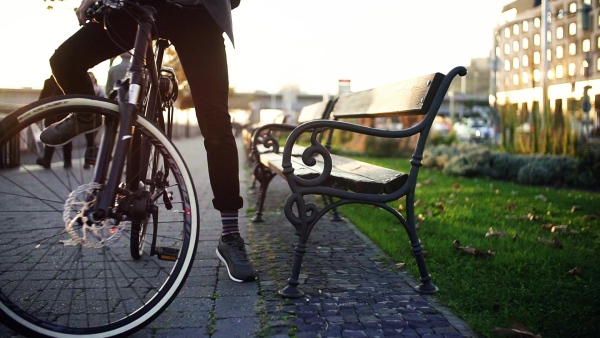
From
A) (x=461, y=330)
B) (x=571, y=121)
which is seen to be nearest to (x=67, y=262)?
(x=461, y=330)

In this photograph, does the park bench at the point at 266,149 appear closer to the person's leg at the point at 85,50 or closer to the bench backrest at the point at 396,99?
the bench backrest at the point at 396,99

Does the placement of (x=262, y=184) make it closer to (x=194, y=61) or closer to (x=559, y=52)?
(x=194, y=61)

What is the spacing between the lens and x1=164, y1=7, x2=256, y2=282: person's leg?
306 centimetres

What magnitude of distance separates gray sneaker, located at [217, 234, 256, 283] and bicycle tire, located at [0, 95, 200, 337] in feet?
1.12

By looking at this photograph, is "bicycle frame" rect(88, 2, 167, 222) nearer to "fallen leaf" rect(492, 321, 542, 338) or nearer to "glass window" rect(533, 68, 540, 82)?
"fallen leaf" rect(492, 321, 542, 338)

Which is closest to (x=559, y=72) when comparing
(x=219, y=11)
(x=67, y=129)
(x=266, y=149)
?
(x=266, y=149)

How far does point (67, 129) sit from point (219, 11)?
0.85 metres

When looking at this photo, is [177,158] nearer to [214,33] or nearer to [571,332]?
[214,33]

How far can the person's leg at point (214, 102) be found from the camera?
10.0 ft

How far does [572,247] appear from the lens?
14.0 ft

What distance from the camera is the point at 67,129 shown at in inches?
103

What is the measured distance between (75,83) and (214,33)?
69 cm

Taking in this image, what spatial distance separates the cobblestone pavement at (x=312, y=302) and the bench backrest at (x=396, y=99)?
0.91 metres

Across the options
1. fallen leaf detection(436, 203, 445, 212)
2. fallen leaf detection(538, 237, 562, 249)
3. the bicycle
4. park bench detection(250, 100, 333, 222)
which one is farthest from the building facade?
the bicycle
